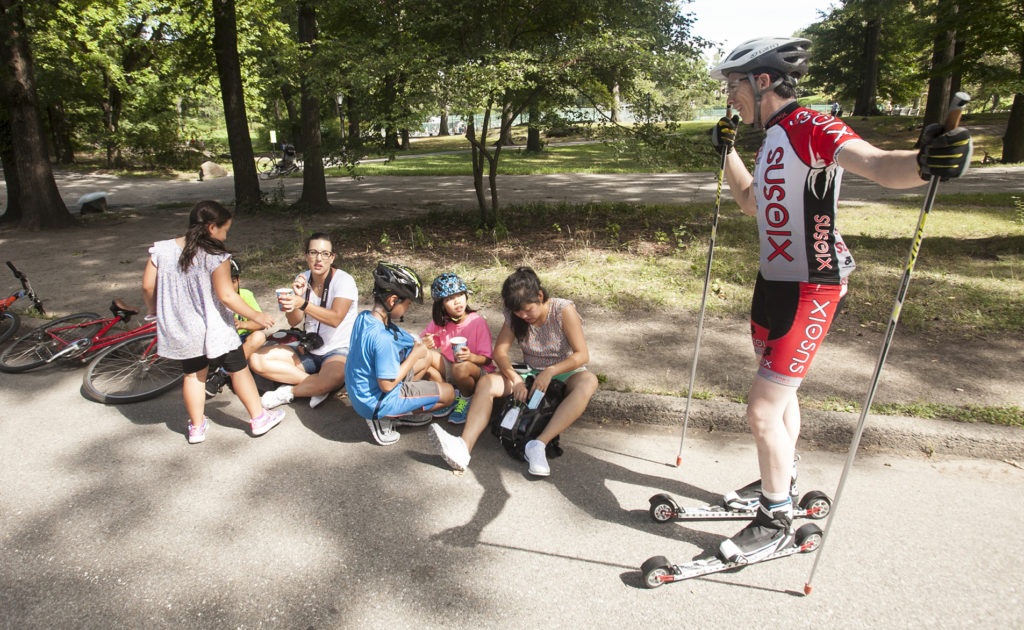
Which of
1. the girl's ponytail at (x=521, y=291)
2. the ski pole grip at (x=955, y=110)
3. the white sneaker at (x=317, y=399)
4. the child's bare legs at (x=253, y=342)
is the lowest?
the white sneaker at (x=317, y=399)

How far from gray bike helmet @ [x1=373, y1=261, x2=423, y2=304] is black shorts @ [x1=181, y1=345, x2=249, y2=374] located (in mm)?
1085

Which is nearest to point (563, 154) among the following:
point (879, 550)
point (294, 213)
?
point (294, 213)

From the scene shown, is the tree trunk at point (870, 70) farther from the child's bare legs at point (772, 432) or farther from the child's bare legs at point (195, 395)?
the child's bare legs at point (195, 395)

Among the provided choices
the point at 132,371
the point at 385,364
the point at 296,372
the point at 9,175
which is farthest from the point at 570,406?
the point at 9,175

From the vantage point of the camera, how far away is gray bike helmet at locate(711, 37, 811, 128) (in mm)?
2623

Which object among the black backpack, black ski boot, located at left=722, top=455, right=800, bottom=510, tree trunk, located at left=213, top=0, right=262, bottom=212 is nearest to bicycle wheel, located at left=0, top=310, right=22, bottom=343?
the black backpack

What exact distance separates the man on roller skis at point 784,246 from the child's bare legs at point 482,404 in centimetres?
159

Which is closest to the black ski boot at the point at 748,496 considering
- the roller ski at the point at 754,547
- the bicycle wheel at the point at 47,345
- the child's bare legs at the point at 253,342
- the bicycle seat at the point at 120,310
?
the roller ski at the point at 754,547

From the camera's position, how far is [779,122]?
2623 mm

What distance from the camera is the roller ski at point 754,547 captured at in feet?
8.55

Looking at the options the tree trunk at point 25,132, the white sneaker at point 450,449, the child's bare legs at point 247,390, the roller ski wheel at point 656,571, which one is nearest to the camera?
the roller ski wheel at point 656,571

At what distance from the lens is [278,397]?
441 cm

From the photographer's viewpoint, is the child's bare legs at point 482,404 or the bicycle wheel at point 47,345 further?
the bicycle wheel at point 47,345

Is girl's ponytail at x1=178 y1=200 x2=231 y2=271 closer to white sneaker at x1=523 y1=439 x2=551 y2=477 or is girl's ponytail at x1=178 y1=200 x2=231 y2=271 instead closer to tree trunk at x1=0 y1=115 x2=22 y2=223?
white sneaker at x1=523 y1=439 x2=551 y2=477
